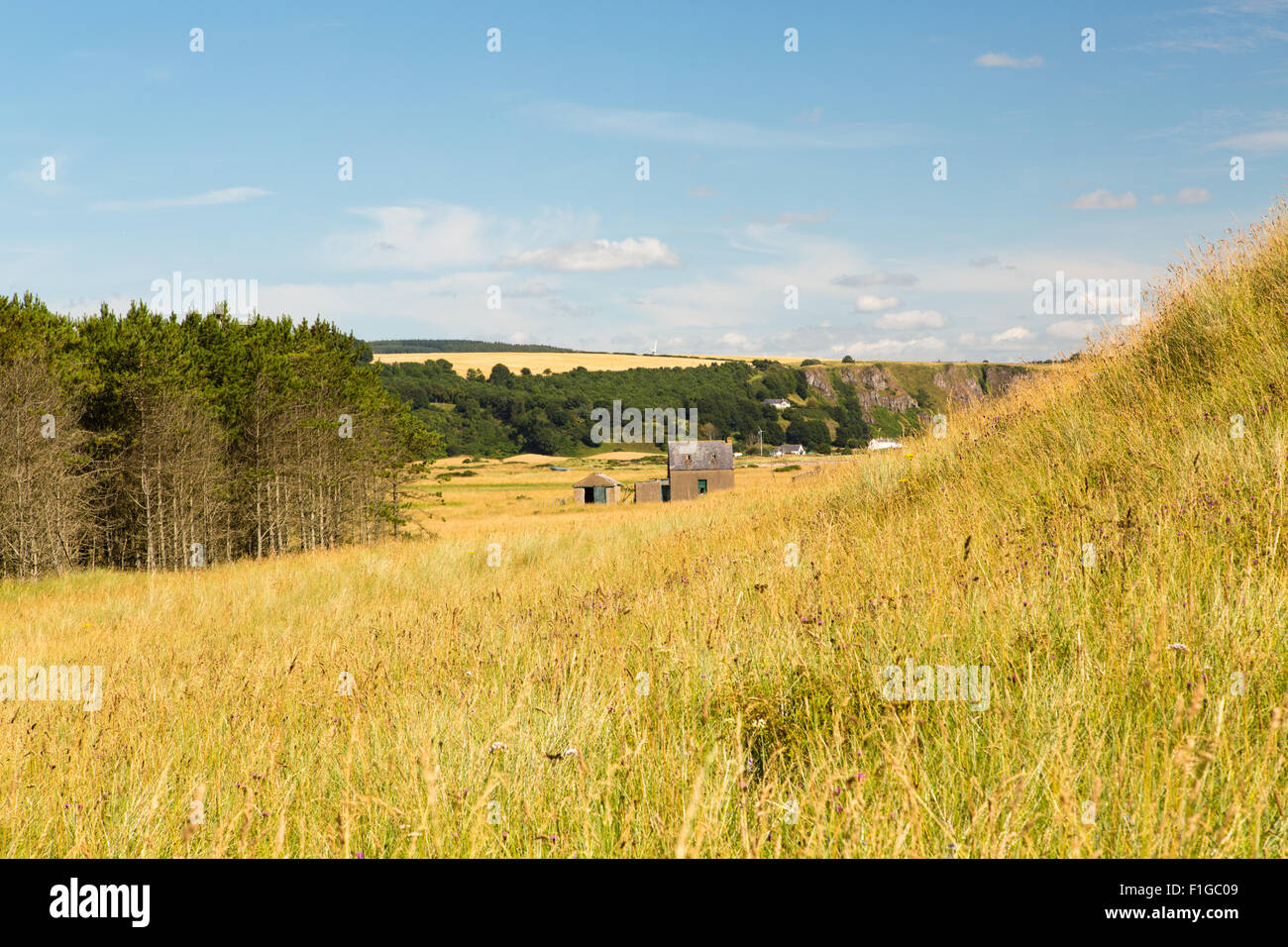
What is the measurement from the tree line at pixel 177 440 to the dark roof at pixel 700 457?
35.6m

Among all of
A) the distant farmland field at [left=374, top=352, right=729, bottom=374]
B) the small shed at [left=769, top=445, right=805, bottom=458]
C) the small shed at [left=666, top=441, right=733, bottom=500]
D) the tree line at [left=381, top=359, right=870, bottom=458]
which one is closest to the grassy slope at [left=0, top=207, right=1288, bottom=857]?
the small shed at [left=666, top=441, right=733, bottom=500]

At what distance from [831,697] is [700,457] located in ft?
222

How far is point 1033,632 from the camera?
11.4 ft

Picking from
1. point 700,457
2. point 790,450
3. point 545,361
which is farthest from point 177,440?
point 545,361

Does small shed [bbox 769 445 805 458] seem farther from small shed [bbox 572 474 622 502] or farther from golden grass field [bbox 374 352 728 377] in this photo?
small shed [bbox 572 474 622 502]

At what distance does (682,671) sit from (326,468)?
1348 inches

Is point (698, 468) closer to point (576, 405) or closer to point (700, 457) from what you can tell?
point (700, 457)

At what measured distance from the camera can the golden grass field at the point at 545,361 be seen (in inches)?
6988

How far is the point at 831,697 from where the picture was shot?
331cm

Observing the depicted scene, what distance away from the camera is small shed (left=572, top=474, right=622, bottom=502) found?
72.9 metres

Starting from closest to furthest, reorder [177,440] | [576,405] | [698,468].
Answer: [177,440] → [698,468] → [576,405]

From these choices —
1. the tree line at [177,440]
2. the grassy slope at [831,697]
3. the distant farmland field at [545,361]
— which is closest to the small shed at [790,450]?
the distant farmland field at [545,361]
